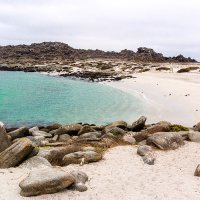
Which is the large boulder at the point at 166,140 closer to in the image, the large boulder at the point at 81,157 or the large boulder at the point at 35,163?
the large boulder at the point at 81,157

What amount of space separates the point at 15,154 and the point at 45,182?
3.46 m

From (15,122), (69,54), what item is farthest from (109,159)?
(69,54)

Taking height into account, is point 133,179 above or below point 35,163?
below

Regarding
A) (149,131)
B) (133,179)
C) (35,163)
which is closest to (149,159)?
(133,179)

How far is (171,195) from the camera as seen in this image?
46.6ft

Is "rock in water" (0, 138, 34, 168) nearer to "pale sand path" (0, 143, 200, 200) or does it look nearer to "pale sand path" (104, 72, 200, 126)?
"pale sand path" (0, 143, 200, 200)

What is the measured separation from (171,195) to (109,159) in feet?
15.9

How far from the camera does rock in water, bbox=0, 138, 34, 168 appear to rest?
16703 mm

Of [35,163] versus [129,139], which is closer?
[35,163]

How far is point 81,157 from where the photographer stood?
18000 mm

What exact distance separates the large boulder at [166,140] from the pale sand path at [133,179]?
0.63m

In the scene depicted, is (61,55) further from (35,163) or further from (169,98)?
(35,163)

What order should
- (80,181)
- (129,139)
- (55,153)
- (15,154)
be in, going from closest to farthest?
(80,181), (15,154), (55,153), (129,139)

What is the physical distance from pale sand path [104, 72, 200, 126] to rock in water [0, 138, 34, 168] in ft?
51.8
